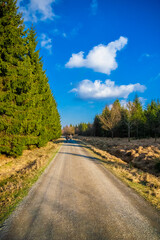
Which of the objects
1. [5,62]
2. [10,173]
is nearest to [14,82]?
[5,62]

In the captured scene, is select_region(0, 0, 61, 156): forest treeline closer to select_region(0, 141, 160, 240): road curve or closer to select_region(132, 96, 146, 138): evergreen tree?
select_region(0, 141, 160, 240): road curve

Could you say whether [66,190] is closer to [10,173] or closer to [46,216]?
[46,216]

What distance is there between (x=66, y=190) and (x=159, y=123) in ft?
96.5

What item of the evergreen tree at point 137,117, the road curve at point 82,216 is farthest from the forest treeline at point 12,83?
the evergreen tree at point 137,117

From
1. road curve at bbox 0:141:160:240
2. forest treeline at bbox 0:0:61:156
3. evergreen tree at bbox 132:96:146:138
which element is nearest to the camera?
road curve at bbox 0:141:160:240

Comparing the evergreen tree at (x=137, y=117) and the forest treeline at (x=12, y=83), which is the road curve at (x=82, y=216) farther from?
the evergreen tree at (x=137, y=117)

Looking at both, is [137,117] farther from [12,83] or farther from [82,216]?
[82,216]

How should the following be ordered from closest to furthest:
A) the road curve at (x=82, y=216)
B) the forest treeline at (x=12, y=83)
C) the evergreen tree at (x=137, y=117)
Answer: the road curve at (x=82, y=216)
the forest treeline at (x=12, y=83)
the evergreen tree at (x=137, y=117)

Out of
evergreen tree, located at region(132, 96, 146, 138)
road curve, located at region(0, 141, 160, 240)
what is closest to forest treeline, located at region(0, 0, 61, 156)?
road curve, located at region(0, 141, 160, 240)

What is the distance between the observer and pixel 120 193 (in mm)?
5016

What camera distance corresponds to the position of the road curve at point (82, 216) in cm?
283

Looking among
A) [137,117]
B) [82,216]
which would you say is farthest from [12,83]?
[137,117]

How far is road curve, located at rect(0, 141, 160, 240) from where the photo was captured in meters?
Result: 2.83

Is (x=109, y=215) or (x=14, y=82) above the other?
(x=14, y=82)
